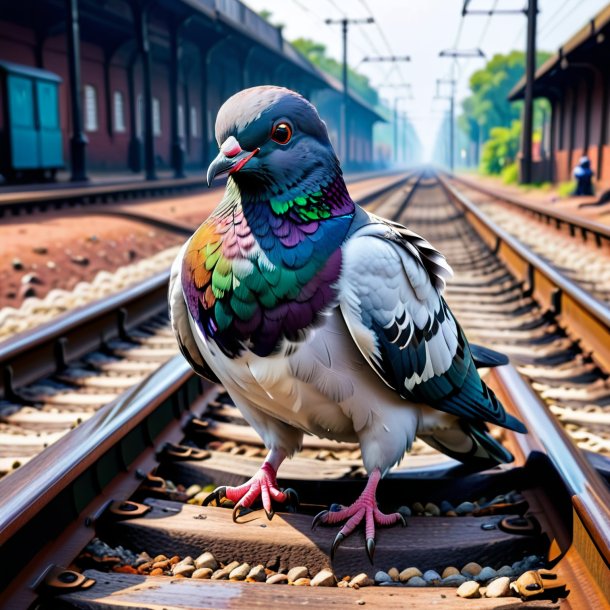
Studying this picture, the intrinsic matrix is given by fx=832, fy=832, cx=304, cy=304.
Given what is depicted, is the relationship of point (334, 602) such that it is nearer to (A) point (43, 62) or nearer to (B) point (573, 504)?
(B) point (573, 504)

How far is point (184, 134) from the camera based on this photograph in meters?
39.6

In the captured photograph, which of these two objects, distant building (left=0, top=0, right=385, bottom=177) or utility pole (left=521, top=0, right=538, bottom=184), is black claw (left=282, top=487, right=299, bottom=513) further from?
utility pole (left=521, top=0, right=538, bottom=184)

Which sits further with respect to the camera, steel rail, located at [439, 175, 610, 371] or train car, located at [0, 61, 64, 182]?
train car, located at [0, 61, 64, 182]

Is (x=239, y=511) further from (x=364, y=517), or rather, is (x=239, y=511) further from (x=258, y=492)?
(x=364, y=517)

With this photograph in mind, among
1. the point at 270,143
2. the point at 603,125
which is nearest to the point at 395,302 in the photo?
the point at 270,143

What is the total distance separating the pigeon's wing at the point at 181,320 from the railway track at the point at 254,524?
1.36 ft

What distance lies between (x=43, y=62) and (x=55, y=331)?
79.2 feet

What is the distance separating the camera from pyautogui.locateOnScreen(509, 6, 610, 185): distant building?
2058cm

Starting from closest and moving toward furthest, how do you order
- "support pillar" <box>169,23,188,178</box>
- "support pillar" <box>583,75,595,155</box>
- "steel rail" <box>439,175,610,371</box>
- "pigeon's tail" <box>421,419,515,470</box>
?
1. "pigeon's tail" <box>421,419,515,470</box>
2. "steel rail" <box>439,175,610,371</box>
3. "support pillar" <box>169,23,188,178</box>
4. "support pillar" <box>583,75,595,155</box>

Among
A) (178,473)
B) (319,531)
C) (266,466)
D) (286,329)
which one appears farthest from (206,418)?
(286,329)

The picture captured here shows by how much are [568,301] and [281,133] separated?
168 inches

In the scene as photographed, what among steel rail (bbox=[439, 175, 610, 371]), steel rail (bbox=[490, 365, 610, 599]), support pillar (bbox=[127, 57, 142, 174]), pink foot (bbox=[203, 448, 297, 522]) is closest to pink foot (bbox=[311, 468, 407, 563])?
pink foot (bbox=[203, 448, 297, 522])

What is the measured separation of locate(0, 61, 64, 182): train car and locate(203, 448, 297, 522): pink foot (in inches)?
725

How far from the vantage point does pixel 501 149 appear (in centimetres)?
5091
